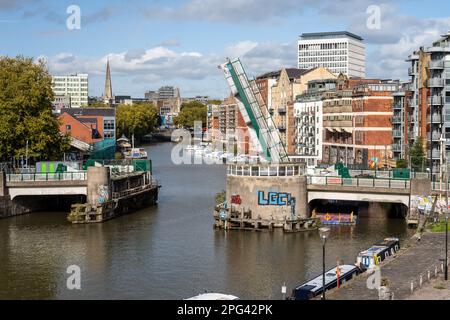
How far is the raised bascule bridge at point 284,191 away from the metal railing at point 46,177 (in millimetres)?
12830

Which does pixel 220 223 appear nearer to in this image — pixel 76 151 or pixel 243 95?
pixel 243 95

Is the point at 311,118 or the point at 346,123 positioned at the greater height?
the point at 311,118

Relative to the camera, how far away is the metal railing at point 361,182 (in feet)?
173

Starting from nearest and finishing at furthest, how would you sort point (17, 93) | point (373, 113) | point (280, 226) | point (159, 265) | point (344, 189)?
point (159, 265) < point (280, 226) < point (344, 189) < point (17, 93) < point (373, 113)

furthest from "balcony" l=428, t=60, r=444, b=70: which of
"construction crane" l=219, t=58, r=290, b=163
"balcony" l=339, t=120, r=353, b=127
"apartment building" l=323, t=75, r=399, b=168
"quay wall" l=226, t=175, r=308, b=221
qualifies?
"balcony" l=339, t=120, r=353, b=127

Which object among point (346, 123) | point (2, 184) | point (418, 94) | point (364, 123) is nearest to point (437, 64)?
point (418, 94)

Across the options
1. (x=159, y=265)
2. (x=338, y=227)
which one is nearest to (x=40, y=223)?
(x=159, y=265)

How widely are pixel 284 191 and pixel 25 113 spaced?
97.9ft

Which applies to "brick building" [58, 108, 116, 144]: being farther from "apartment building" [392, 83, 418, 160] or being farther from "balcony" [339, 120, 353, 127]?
"apartment building" [392, 83, 418, 160]

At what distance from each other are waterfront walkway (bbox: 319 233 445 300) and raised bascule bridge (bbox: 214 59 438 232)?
426 inches

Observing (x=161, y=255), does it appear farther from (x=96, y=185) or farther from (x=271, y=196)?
(x=96, y=185)

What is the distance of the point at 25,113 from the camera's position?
6788 centimetres

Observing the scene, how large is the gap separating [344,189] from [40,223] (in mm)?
24047

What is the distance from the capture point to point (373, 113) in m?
86.6
